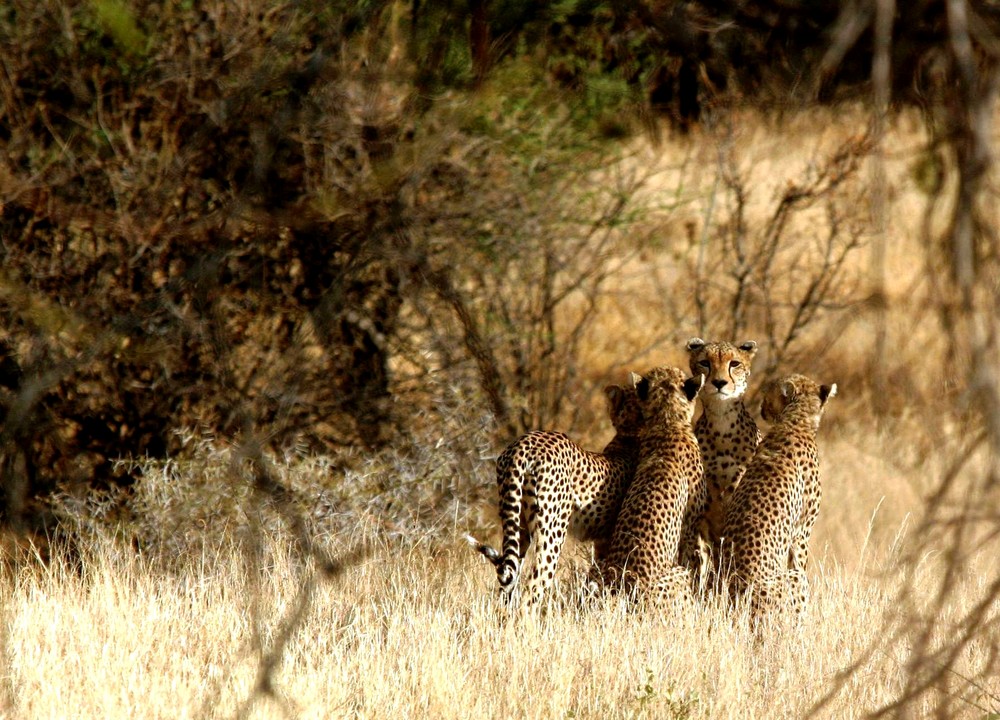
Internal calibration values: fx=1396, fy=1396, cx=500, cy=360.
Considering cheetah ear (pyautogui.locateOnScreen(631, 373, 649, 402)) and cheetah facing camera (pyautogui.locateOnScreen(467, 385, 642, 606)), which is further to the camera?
cheetah ear (pyautogui.locateOnScreen(631, 373, 649, 402))

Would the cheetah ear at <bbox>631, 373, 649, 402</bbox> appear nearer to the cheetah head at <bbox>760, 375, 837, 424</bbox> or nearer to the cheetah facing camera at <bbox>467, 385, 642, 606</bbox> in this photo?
the cheetah facing camera at <bbox>467, 385, 642, 606</bbox>

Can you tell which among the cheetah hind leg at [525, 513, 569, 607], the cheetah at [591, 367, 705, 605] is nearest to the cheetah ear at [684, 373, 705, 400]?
the cheetah at [591, 367, 705, 605]

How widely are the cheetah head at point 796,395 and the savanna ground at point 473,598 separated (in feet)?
1.70

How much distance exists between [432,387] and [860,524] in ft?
9.07

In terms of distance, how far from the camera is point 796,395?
20.9 ft

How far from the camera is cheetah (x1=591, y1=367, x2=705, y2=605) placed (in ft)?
18.7

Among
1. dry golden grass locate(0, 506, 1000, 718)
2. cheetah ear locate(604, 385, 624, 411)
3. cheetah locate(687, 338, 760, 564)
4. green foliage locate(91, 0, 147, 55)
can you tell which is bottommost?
dry golden grass locate(0, 506, 1000, 718)

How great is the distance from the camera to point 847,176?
9.66 m

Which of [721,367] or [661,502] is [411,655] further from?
[721,367]

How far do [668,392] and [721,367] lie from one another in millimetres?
257

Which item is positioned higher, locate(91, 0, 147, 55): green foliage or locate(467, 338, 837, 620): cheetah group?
locate(91, 0, 147, 55): green foliage

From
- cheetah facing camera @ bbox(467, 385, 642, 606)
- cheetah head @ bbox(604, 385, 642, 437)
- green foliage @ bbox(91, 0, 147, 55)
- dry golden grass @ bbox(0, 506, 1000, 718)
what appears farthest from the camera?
green foliage @ bbox(91, 0, 147, 55)

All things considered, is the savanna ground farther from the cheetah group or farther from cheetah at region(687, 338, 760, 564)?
cheetah at region(687, 338, 760, 564)

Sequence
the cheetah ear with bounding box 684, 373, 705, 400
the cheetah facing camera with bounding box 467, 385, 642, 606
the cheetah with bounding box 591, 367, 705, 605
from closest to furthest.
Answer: the cheetah with bounding box 591, 367, 705, 605
the cheetah facing camera with bounding box 467, 385, 642, 606
the cheetah ear with bounding box 684, 373, 705, 400
